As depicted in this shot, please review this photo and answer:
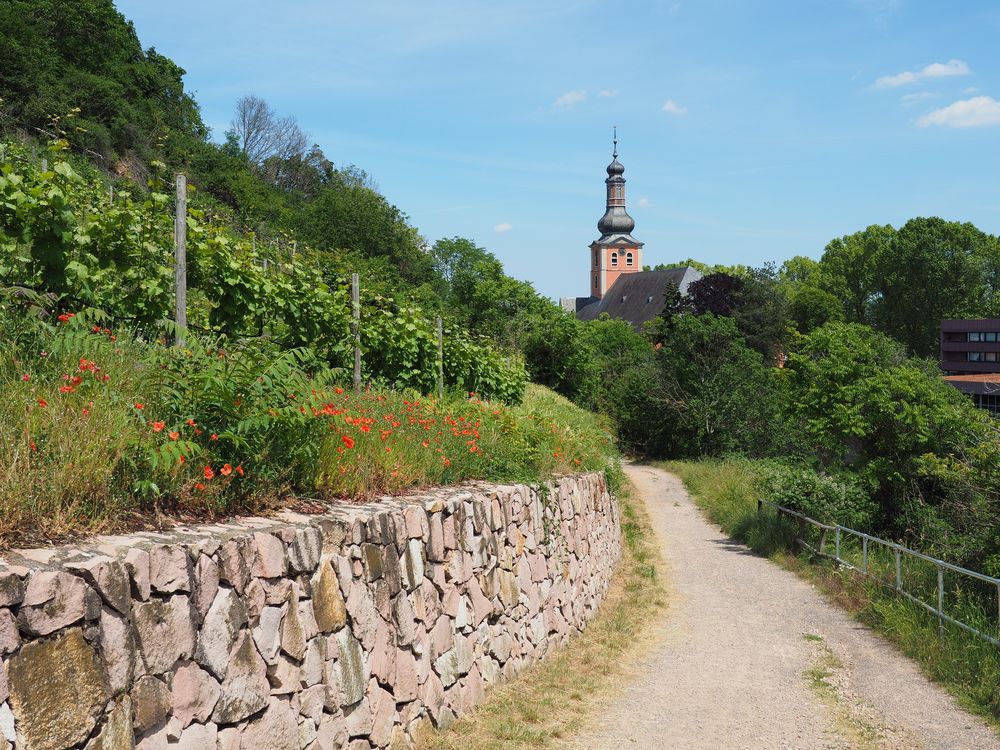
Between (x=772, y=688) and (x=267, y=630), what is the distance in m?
5.93

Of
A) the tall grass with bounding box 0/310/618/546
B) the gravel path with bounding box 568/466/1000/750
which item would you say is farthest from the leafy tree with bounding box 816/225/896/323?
the tall grass with bounding box 0/310/618/546

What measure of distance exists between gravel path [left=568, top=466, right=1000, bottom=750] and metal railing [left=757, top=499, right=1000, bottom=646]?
2.22 ft

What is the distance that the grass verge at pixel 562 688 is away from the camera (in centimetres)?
626

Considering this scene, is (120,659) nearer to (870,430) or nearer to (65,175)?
(65,175)

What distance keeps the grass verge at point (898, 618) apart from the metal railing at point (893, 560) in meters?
0.12

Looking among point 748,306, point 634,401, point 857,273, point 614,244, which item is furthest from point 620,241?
point 634,401

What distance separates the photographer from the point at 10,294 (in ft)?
18.0

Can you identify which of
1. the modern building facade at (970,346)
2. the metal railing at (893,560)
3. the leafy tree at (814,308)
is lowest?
the metal railing at (893,560)

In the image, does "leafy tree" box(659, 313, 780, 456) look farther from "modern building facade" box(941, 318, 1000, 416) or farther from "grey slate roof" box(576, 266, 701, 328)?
"grey slate roof" box(576, 266, 701, 328)

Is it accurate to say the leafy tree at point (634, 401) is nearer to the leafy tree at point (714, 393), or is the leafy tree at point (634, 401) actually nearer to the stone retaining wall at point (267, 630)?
the leafy tree at point (714, 393)

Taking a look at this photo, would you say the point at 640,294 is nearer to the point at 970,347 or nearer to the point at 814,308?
the point at 814,308

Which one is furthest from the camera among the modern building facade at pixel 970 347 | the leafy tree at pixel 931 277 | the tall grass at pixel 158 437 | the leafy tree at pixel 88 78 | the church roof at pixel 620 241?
the church roof at pixel 620 241

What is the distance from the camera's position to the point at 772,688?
852 cm

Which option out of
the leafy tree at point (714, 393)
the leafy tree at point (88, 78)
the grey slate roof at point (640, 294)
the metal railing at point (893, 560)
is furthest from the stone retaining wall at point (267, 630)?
the grey slate roof at point (640, 294)
